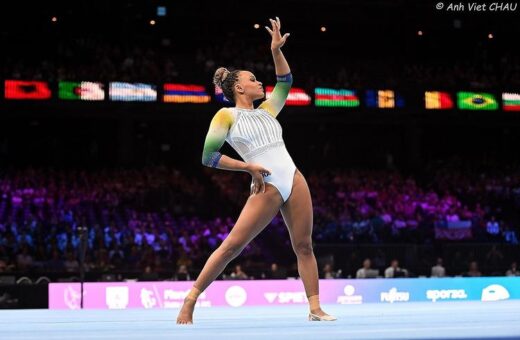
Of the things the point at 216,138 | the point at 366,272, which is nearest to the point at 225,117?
the point at 216,138

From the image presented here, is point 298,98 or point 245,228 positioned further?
point 298,98

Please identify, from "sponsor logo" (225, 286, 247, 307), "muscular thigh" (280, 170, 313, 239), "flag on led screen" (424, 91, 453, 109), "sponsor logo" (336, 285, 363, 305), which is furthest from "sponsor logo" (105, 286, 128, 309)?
"flag on led screen" (424, 91, 453, 109)

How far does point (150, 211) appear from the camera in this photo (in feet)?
74.5

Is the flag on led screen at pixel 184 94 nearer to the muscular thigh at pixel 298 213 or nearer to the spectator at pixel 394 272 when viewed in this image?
the spectator at pixel 394 272

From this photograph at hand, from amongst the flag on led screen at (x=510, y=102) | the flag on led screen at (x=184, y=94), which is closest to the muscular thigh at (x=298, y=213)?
the flag on led screen at (x=184, y=94)

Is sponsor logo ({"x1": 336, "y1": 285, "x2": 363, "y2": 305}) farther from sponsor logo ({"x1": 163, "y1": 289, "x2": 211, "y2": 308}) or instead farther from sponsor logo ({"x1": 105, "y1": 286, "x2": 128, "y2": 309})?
sponsor logo ({"x1": 105, "y1": 286, "x2": 128, "y2": 309})

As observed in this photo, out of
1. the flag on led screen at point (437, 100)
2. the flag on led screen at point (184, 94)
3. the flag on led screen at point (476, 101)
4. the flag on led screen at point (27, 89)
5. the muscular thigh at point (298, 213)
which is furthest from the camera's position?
the flag on led screen at point (476, 101)

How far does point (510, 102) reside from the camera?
28922 millimetres

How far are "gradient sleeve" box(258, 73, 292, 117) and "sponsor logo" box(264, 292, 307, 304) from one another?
9.68 meters

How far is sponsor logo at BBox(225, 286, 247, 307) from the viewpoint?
14852 millimetres

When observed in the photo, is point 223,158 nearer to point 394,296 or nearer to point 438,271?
point 394,296

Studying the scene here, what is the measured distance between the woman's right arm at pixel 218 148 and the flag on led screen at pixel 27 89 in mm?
20858

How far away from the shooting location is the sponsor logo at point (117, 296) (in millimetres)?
14566

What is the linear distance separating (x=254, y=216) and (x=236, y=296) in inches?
389
